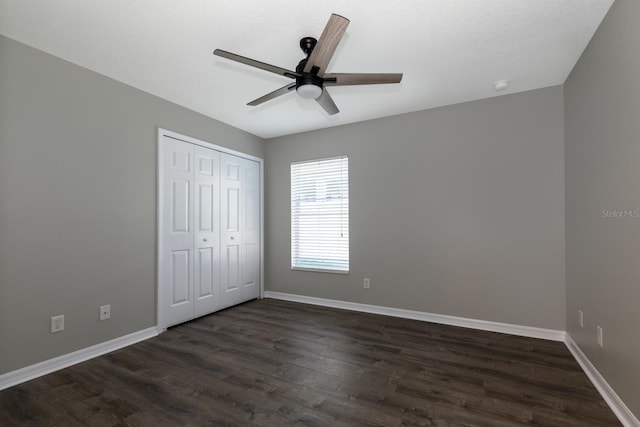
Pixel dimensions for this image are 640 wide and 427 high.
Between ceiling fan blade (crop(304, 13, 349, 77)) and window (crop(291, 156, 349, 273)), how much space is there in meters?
2.17

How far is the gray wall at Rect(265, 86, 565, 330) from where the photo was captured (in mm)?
2947

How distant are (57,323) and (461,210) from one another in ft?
13.1

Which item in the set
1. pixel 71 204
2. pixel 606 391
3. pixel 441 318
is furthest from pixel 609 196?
pixel 71 204

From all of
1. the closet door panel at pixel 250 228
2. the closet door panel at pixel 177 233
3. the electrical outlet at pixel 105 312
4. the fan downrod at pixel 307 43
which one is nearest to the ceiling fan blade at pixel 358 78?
the fan downrod at pixel 307 43

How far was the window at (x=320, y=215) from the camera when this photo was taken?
13.5 feet

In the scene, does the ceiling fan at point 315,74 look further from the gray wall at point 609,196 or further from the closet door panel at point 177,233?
the closet door panel at point 177,233

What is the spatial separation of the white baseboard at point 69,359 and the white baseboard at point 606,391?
12.4 ft

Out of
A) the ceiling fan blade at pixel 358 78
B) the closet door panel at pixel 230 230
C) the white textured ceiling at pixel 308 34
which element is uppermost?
the white textured ceiling at pixel 308 34

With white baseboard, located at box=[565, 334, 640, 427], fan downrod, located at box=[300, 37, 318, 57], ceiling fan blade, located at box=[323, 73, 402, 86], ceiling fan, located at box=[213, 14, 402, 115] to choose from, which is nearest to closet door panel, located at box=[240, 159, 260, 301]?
ceiling fan, located at box=[213, 14, 402, 115]

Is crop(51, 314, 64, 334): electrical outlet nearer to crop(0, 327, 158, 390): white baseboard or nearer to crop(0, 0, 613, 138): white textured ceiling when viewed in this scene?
crop(0, 327, 158, 390): white baseboard

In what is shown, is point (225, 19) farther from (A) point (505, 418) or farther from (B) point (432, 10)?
(A) point (505, 418)

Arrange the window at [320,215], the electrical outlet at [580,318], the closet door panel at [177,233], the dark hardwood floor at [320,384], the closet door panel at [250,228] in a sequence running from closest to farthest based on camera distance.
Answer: the dark hardwood floor at [320,384], the electrical outlet at [580,318], the closet door panel at [177,233], the window at [320,215], the closet door panel at [250,228]

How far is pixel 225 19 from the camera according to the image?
1.99 metres

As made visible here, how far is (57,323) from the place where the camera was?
2387mm
